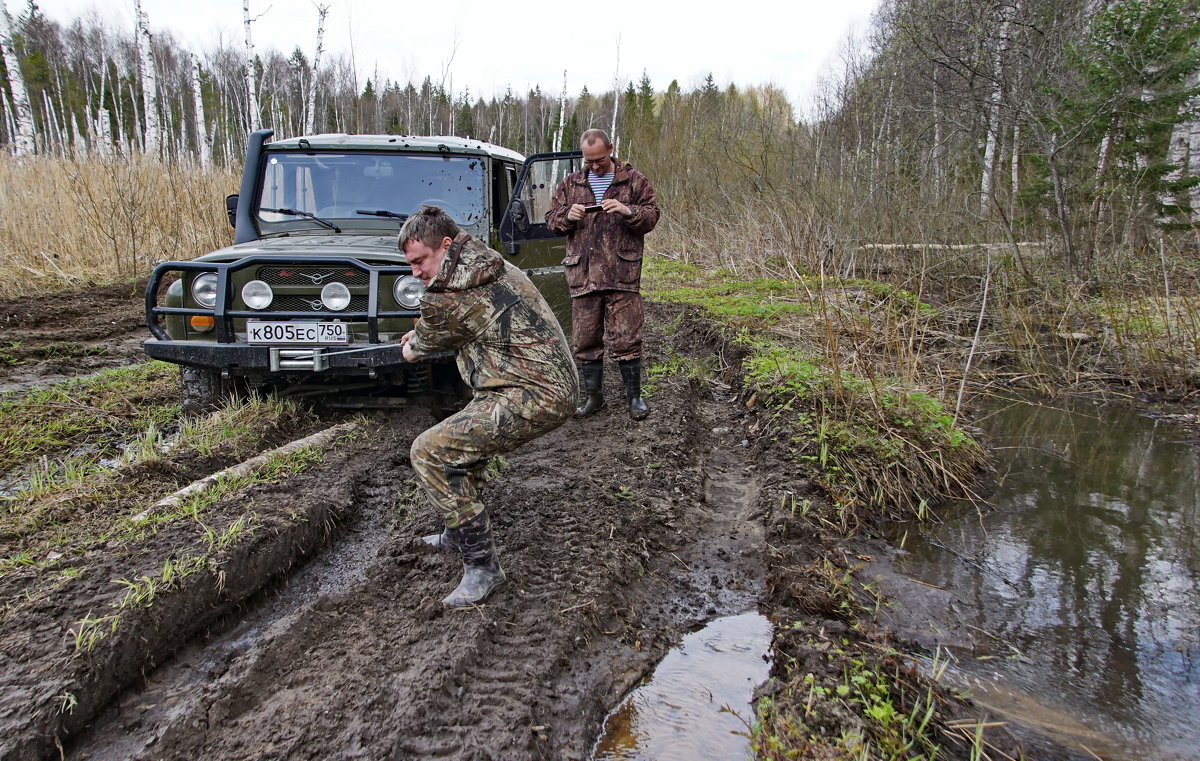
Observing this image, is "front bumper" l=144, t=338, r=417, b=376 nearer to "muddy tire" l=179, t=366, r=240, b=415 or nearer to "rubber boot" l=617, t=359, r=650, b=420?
"muddy tire" l=179, t=366, r=240, b=415

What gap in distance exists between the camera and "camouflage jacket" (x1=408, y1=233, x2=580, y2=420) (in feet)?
8.59

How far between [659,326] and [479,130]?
129 ft

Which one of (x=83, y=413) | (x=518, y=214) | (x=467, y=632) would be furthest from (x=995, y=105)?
(x=83, y=413)

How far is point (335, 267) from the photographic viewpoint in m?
4.26

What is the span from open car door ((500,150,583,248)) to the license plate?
1410 mm

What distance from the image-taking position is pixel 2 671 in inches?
83.4

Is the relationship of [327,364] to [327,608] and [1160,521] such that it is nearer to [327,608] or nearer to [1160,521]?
[327,608]

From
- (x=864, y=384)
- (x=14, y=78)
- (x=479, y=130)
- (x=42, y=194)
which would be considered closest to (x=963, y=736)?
(x=864, y=384)

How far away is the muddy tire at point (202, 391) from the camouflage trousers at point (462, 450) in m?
2.77

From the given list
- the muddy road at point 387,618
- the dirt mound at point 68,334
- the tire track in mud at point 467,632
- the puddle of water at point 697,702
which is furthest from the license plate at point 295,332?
the dirt mound at point 68,334

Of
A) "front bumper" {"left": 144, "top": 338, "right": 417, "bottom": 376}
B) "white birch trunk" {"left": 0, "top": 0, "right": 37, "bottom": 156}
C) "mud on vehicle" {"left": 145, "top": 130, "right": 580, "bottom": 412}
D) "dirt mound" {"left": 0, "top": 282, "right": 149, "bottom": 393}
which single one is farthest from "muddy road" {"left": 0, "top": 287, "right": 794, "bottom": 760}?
"white birch trunk" {"left": 0, "top": 0, "right": 37, "bottom": 156}

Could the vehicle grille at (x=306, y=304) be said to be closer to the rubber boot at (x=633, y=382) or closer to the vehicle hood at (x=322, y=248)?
the vehicle hood at (x=322, y=248)

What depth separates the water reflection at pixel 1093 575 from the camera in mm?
2541

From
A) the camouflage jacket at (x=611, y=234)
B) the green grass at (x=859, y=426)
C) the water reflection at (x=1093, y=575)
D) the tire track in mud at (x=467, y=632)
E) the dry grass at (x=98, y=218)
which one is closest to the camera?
the tire track in mud at (x=467, y=632)
